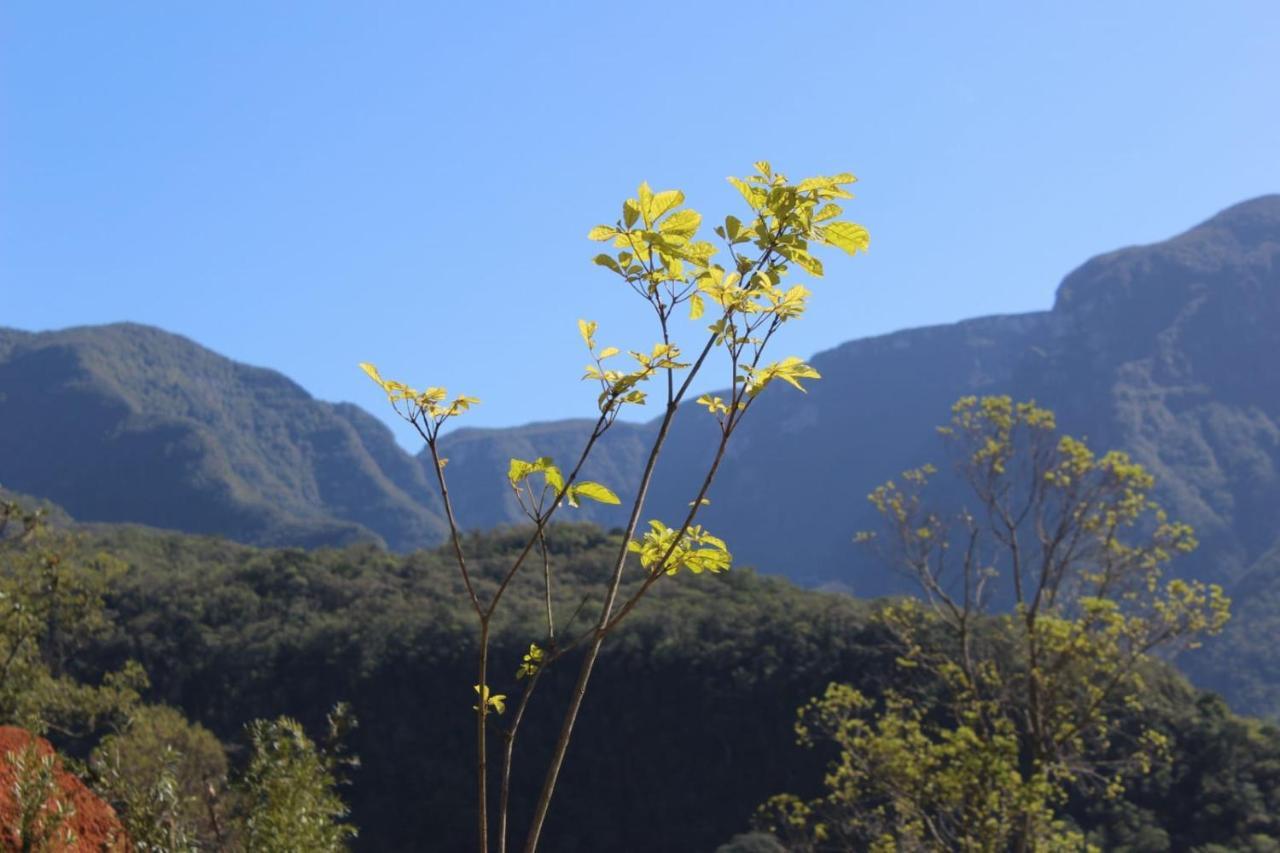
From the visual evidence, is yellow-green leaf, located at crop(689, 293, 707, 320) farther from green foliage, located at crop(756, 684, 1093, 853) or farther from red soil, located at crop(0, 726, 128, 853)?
green foliage, located at crop(756, 684, 1093, 853)

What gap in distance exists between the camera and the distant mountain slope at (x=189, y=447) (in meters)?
120

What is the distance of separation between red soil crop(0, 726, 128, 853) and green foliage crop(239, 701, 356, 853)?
492mm

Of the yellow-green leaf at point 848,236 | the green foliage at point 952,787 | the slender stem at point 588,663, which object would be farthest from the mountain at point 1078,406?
the slender stem at point 588,663

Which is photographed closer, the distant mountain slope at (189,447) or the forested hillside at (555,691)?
the forested hillside at (555,691)

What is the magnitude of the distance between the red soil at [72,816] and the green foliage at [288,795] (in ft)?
1.61

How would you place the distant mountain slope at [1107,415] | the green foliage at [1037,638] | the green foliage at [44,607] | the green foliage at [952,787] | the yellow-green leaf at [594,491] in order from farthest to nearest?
the distant mountain slope at [1107,415] < the green foliage at [44,607] < the green foliage at [1037,638] < the green foliage at [952,787] < the yellow-green leaf at [594,491]

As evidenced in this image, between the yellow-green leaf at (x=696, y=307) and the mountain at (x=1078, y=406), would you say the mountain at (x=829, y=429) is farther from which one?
the yellow-green leaf at (x=696, y=307)

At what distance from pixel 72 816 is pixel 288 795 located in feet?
2.76

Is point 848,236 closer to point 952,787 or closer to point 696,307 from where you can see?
point 696,307

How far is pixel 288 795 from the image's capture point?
15.1 ft

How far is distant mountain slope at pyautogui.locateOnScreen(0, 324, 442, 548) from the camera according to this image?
394 ft

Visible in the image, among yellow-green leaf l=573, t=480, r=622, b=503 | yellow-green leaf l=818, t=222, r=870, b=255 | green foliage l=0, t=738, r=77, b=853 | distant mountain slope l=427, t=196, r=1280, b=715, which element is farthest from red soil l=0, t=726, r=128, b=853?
distant mountain slope l=427, t=196, r=1280, b=715

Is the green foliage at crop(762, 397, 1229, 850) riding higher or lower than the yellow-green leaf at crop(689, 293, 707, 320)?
lower

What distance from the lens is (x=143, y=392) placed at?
14062 centimetres
